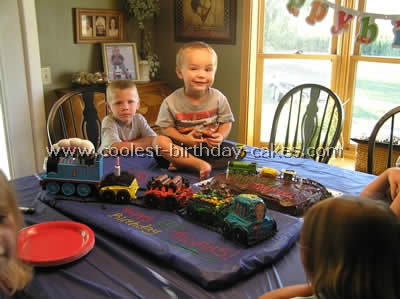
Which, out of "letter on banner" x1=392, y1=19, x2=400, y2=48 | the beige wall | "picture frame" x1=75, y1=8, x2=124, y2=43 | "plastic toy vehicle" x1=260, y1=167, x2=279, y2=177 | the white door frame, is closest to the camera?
"plastic toy vehicle" x1=260, y1=167, x2=279, y2=177

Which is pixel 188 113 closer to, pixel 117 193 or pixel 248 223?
pixel 117 193

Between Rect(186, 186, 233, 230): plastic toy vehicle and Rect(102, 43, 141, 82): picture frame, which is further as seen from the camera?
Rect(102, 43, 141, 82): picture frame

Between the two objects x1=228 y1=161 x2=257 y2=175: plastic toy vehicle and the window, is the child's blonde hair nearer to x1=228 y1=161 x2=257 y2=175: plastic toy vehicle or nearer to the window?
x1=228 y1=161 x2=257 y2=175: plastic toy vehicle

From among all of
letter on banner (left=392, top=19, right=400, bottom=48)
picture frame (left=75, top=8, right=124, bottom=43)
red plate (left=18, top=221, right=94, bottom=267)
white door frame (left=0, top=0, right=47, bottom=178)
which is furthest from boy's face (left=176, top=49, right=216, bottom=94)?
picture frame (left=75, top=8, right=124, bottom=43)

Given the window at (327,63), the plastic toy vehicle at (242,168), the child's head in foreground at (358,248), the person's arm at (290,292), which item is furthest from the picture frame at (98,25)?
the child's head in foreground at (358,248)

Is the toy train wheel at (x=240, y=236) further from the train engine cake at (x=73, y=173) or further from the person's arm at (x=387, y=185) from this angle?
the train engine cake at (x=73, y=173)

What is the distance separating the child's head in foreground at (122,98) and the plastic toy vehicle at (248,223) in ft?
3.34

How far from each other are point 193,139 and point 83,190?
1.80 feet

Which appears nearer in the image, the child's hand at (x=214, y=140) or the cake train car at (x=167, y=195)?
the cake train car at (x=167, y=195)

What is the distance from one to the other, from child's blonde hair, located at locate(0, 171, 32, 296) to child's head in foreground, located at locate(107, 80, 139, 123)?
1086mm

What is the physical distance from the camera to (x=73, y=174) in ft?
4.82

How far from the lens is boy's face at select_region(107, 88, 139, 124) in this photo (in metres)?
1.98

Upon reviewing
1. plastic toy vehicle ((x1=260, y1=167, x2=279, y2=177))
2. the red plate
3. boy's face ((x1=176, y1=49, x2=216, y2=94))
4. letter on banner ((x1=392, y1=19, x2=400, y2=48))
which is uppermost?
letter on banner ((x1=392, y1=19, x2=400, y2=48))

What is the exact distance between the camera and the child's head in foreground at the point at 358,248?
0.66 metres
